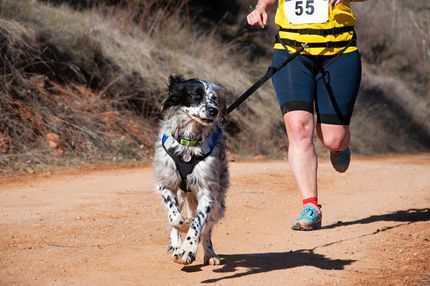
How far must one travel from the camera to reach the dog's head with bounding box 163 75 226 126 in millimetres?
6039

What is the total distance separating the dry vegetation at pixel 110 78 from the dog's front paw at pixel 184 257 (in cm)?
642

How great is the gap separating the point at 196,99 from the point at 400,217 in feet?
12.1

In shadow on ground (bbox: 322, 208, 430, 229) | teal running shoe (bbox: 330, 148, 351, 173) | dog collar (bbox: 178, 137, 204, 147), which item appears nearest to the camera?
dog collar (bbox: 178, 137, 204, 147)

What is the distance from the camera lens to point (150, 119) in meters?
15.5

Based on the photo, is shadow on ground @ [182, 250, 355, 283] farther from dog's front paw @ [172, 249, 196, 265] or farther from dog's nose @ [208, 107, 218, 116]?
dog's nose @ [208, 107, 218, 116]

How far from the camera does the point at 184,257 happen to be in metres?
5.57

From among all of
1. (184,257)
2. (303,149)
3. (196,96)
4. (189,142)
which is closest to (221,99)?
(196,96)

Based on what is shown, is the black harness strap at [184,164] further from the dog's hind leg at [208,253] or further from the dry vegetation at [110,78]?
the dry vegetation at [110,78]

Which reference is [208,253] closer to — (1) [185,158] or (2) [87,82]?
(1) [185,158]

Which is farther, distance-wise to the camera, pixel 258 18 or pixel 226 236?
pixel 226 236

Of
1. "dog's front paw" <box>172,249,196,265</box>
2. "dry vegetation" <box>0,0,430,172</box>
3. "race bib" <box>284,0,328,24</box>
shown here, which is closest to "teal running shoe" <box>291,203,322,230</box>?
"race bib" <box>284,0,328,24</box>

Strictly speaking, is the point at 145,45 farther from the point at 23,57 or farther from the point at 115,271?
the point at 115,271

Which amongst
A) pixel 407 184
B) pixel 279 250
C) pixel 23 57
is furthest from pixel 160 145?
pixel 23 57

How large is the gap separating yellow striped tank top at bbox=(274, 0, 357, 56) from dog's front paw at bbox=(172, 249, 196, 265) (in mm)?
2518
